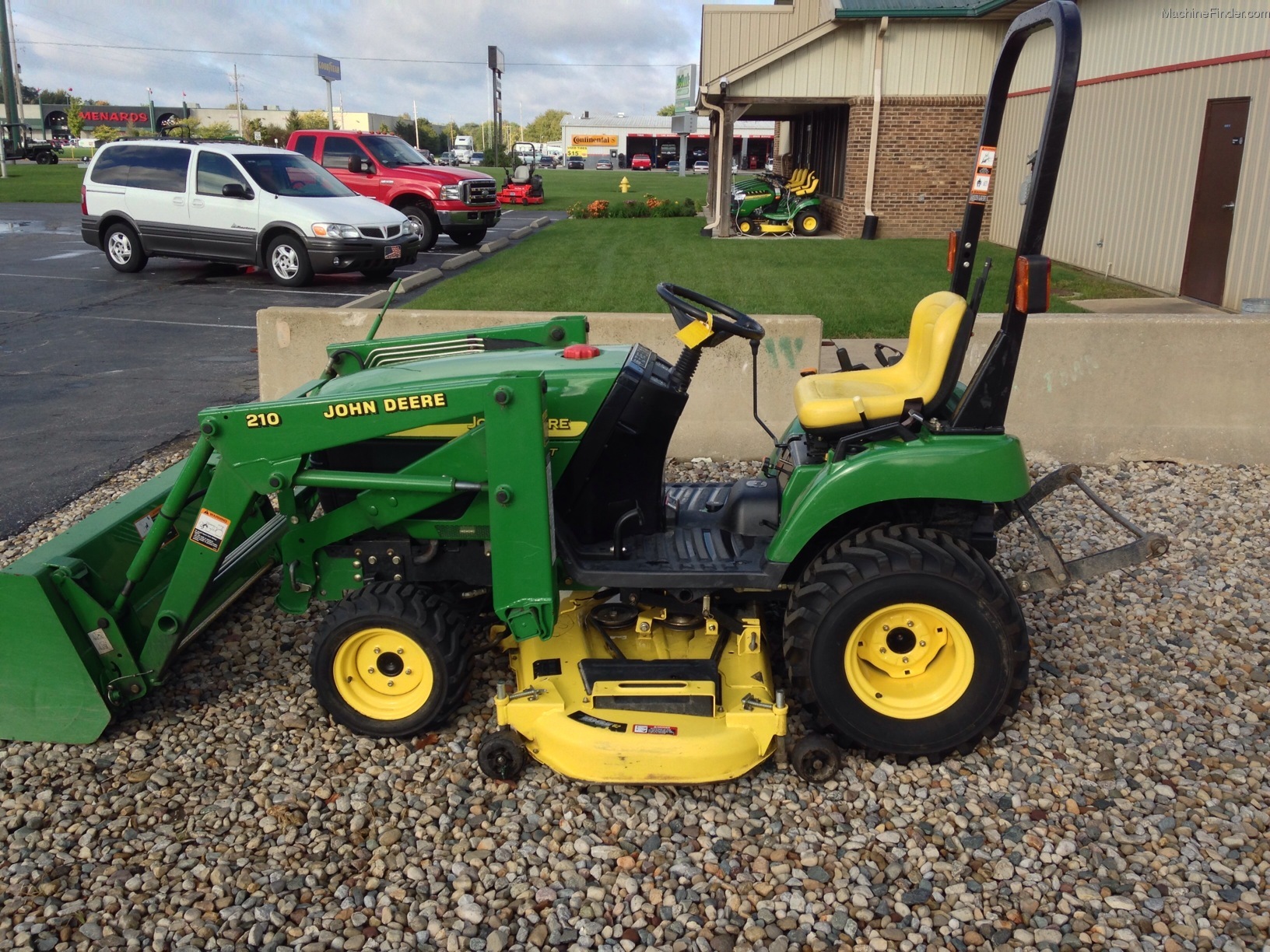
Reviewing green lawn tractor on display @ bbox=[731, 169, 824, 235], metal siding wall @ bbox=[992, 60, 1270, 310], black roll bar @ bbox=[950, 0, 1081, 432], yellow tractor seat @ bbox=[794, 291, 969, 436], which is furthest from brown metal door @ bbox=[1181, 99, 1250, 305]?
green lawn tractor on display @ bbox=[731, 169, 824, 235]

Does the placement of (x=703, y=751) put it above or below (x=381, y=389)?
below

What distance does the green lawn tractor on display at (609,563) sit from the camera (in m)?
3.31

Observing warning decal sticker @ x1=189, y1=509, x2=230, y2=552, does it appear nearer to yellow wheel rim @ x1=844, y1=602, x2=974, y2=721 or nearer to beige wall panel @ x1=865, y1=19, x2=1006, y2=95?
yellow wheel rim @ x1=844, y1=602, x2=974, y2=721

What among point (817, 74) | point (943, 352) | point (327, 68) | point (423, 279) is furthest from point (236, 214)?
point (327, 68)

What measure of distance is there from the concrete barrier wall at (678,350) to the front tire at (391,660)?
10.5ft

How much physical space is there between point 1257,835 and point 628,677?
193 centimetres

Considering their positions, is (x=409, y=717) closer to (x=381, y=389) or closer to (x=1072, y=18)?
(x=381, y=389)

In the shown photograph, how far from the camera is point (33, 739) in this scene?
11.8ft

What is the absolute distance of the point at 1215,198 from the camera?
11523 mm

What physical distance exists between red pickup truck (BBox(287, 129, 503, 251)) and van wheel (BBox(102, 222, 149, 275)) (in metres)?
3.35

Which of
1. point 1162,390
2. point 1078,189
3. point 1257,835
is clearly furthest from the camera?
point 1078,189

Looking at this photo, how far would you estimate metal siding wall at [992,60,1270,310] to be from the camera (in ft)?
35.3

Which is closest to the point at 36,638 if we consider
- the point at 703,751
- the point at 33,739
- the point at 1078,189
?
the point at 33,739

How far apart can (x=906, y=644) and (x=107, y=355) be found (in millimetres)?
8547
